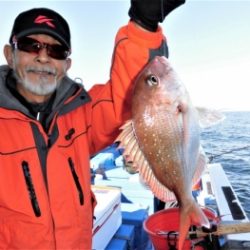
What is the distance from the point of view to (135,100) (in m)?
1.68

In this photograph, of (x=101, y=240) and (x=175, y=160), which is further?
(x=101, y=240)

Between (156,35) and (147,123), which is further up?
(156,35)

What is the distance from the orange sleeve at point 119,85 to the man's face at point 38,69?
306mm

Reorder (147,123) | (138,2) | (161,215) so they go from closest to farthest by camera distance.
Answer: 1. (147,123)
2. (138,2)
3. (161,215)

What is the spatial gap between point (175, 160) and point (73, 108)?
0.88 metres

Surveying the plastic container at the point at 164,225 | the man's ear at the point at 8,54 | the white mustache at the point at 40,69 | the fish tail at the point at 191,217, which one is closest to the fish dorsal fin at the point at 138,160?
the fish tail at the point at 191,217

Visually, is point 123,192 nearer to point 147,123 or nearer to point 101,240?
point 101,240

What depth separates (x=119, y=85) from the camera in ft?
6.52

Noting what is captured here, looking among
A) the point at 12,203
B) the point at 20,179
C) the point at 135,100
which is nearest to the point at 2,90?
the point at 20,179

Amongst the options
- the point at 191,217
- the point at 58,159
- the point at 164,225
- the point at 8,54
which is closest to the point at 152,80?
the point at 191,217

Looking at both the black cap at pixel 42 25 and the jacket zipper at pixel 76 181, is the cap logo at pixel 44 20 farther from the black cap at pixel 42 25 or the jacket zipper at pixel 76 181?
the jacket zipper at pixel 76 181

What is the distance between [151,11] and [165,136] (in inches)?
27.1

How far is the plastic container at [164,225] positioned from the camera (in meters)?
3.05

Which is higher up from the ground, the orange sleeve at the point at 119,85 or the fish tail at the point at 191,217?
the orange sleeve at the point at 119,85
